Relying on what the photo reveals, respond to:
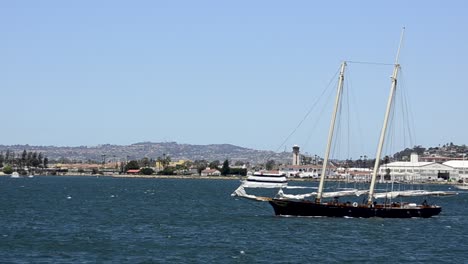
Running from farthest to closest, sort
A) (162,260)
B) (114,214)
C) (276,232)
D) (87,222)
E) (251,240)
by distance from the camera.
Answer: (114,214) → (87,222) → (276,232) → (251,240) → (162,260)

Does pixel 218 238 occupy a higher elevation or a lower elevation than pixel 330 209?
lower

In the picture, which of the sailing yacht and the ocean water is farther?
the sailing yacht

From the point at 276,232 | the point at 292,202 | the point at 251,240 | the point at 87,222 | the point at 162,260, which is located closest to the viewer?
the point at 162,260

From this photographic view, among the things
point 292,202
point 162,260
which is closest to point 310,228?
point 292,202

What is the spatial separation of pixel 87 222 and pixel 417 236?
29.8 meters

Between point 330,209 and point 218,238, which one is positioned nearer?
point 218,238

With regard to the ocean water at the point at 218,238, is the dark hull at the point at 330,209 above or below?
above

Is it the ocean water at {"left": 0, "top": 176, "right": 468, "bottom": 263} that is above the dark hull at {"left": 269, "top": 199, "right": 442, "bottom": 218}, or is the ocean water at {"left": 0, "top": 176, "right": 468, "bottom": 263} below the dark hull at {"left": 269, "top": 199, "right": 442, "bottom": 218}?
below

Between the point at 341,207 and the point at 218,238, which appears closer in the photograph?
the point at 218,238

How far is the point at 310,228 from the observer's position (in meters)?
78.2

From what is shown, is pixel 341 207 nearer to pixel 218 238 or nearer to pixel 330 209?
pixel 330 209

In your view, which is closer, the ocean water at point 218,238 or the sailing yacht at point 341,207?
the ocean water at point 218,238

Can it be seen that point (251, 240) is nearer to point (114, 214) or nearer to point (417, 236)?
point (417, 236)

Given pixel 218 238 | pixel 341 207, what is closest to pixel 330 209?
pixel 341 207
